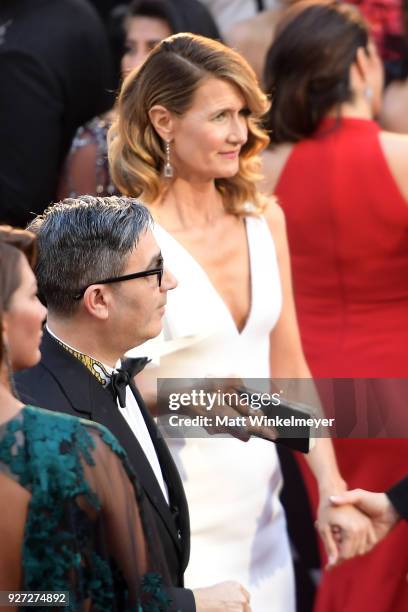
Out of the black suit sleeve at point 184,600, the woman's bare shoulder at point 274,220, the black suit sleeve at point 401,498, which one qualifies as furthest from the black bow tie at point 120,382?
the woman's bare shoulder at point 274,220

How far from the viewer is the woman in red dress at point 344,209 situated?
393 cm

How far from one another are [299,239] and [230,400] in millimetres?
1282

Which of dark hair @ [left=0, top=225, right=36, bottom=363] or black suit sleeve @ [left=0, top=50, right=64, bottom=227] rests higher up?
dark hair @ [left=0, top=225, right=36, bottom=363]

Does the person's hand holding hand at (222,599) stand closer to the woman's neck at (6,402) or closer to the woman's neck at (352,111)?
the woman's neck at (6,402)

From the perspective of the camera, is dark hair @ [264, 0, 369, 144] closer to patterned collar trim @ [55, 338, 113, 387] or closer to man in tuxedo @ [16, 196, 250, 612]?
man in tuxedo @ [16, 196, 250, 612]

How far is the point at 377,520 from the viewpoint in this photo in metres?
3.32

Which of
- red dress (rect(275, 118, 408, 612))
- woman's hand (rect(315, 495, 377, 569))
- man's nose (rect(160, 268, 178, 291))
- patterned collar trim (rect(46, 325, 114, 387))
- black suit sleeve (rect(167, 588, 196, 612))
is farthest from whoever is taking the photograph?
red dress (rect(275, 118, 408, 612))

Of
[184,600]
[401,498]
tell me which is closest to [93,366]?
[184,600]

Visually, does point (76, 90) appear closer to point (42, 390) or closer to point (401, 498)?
point (401, 498)

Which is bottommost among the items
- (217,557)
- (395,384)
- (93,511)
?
(217,557)

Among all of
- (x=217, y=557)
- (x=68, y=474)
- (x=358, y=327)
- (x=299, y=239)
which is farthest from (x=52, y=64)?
(x=68, y=474)

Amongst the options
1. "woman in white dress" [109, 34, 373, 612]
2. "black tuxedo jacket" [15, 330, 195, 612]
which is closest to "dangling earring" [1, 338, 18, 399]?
"black tuxedo jacket" [15, 330, 195, 612]

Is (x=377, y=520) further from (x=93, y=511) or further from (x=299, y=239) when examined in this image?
(x=93, y=511)

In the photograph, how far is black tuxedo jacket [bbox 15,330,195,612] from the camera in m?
2.41
